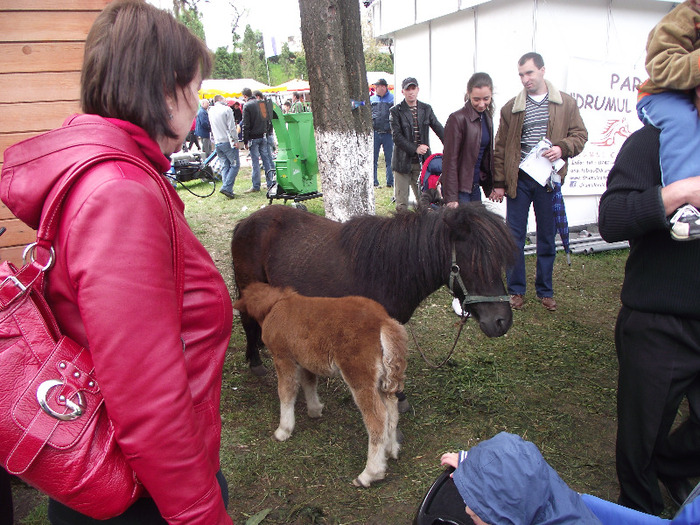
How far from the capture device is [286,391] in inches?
139

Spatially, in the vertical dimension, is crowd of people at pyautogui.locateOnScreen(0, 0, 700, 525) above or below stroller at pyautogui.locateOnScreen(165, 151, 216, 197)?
above

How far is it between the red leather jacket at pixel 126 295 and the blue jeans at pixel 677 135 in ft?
6.72

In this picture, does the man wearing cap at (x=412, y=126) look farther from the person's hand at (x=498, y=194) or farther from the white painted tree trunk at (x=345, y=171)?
the white painted tree trunk at (x=345, y=171)

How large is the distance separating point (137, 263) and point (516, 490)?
144 cm

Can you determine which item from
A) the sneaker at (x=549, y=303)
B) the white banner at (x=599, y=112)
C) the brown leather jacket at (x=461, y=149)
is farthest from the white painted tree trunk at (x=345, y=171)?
the white banner at (x=599, y=112)

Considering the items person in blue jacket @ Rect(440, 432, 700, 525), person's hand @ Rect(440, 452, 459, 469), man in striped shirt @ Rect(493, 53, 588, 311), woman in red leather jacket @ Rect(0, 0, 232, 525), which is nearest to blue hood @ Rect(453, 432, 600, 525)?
person in blue jacket @ Rect(440, 432, 700, 525)

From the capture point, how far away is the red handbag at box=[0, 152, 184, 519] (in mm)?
945

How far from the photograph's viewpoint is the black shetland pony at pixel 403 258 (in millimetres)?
3250

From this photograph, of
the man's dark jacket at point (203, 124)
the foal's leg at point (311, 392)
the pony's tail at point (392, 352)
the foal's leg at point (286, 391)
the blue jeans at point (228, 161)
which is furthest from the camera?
the man's dark jacket at point (203, 124)

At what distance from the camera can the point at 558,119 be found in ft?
18.1

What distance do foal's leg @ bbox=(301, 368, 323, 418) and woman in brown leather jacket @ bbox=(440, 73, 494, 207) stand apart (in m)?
3.00

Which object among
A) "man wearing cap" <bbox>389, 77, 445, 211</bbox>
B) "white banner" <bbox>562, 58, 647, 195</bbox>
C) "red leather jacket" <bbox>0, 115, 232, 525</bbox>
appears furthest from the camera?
"man wearing cap" <bbox>389, 77, 445, 211</bbox>

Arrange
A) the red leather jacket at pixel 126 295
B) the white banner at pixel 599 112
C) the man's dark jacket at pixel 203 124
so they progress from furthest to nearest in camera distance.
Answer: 1. the man's dark jacket at pixel 203 124
2. the white banner at pixel 599 112
3. the red leather jacket at pixel 126 295

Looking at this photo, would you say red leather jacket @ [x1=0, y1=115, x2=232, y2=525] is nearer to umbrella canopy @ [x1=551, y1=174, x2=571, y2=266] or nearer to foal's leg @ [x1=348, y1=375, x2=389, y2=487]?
foal's leg @ [x1=348, y1=375, x2=389, y2=487]
